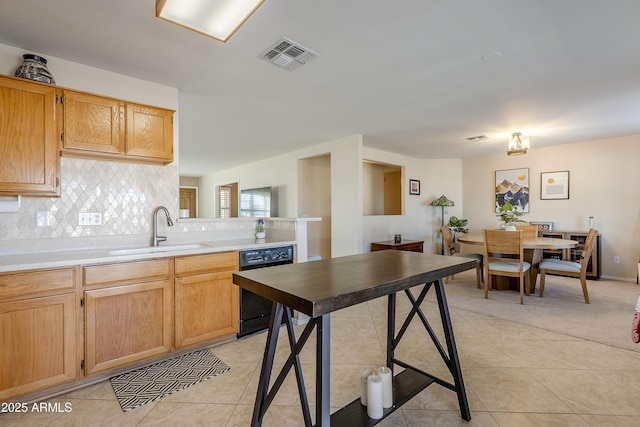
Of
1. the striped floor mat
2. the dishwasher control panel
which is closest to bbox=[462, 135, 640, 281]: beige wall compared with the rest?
the dishwasher control panel

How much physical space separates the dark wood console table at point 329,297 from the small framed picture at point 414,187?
4521mm

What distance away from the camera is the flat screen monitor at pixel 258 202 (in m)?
6.17

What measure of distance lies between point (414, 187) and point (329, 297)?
5707 millimetres

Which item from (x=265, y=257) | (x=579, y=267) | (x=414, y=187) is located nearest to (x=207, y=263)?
(x=265, y=257)

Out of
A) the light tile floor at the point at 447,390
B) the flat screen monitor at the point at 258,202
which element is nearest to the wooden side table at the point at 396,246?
the flat screen monitor at the point at 258,202

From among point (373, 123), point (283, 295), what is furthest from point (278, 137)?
point (283, 295)

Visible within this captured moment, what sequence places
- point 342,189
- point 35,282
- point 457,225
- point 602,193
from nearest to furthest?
point 35,282
point 342,189
point 602,193
point 457,225

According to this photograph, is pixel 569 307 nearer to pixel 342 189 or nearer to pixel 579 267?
pixel 579 267

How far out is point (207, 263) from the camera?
2422 mm

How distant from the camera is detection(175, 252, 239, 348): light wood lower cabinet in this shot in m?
2.29

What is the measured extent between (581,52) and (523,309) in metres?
2.64

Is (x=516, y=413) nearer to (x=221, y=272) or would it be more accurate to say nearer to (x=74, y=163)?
(x=221, y=272)

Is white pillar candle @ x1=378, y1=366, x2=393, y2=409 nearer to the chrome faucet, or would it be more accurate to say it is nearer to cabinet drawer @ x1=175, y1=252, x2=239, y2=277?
cabinet drawer @ x1=175, y1=252, x2=239, y2=277

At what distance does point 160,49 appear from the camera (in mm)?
2146
